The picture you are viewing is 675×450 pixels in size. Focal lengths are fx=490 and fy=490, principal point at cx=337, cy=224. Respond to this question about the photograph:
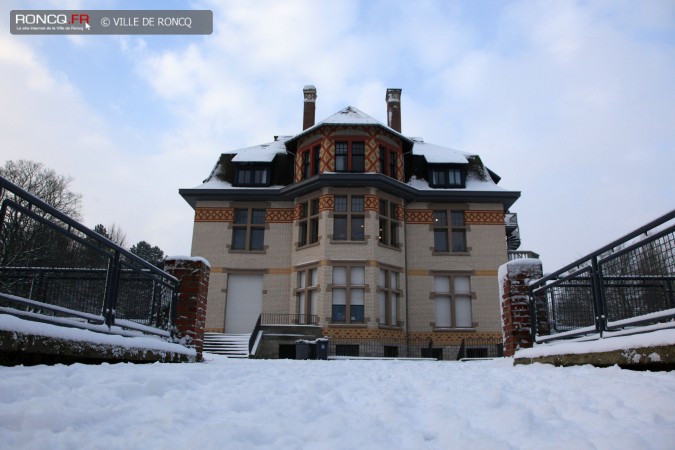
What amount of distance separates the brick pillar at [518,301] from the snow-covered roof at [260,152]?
17856 millimetres

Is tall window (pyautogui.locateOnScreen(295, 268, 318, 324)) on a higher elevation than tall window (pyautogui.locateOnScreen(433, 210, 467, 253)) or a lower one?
lower

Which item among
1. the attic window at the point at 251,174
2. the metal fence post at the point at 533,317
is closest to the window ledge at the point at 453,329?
the attic window at the point at 251,174

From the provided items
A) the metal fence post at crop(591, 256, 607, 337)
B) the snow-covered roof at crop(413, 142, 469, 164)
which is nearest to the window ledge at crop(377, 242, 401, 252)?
the snow-covered roof at crop(413, 142, 469, 164)

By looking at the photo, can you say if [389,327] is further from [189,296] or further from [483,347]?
[189,296]

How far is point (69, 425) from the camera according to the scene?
9.50 ft

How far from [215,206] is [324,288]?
7289 millimetres

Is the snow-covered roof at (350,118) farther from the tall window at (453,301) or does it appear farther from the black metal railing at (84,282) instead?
the black metal railing at (84,282)

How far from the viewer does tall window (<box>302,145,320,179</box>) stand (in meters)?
23.6

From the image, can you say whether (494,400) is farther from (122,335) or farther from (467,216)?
(467,216)

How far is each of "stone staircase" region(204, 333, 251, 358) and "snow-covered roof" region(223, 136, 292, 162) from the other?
892cm

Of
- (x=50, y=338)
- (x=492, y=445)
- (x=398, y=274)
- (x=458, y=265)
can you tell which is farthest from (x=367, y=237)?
(x=492, y=445)

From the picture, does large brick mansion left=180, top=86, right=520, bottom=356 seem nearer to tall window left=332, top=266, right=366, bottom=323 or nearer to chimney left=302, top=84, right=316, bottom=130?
tall window left=332, top=266, right=366, bottom=323

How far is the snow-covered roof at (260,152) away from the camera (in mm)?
25172

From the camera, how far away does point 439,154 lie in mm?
26016
